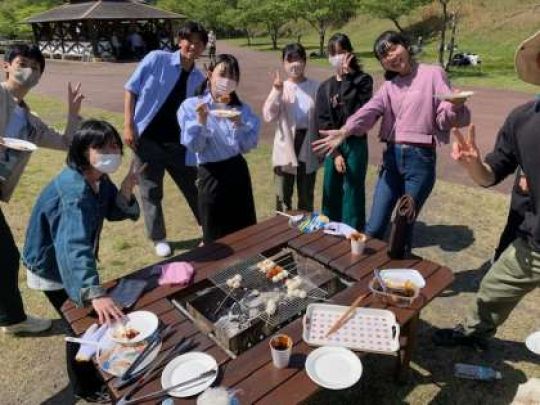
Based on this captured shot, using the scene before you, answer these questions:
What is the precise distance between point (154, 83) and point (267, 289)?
8.40 feet

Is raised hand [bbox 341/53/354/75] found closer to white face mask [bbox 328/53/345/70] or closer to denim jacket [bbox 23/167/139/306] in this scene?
white face mask [bbox 328/53/345/70]

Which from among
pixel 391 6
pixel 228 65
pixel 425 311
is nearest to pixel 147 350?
pixel 228 65

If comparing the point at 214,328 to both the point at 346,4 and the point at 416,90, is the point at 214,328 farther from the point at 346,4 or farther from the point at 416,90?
the point at 346,4

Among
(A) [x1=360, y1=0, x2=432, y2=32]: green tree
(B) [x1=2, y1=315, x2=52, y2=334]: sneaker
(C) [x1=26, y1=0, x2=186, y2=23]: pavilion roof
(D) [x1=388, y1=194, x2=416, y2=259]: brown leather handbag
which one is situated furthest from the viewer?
(C) [x1=26, y1=0, x2=186, y2=23]: pavilion roof

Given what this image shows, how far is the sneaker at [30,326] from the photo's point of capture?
362 cm

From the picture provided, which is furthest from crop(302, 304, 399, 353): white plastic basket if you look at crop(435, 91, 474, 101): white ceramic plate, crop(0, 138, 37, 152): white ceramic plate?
crop(0, 138, 37, 152): white ceramic plate

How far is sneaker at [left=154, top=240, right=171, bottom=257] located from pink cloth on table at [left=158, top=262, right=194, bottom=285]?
6.41ft

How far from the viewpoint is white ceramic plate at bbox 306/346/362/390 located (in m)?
2.04

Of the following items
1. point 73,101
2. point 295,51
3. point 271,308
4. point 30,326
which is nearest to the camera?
point 271,308

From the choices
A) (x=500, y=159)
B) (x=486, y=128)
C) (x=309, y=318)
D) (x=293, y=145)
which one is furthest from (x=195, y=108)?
(x=486, y=128)

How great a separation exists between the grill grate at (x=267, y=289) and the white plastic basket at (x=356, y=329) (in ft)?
0.59

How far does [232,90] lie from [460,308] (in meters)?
2.85

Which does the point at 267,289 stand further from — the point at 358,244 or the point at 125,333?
the point at 125,333

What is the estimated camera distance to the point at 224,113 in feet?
11.0
